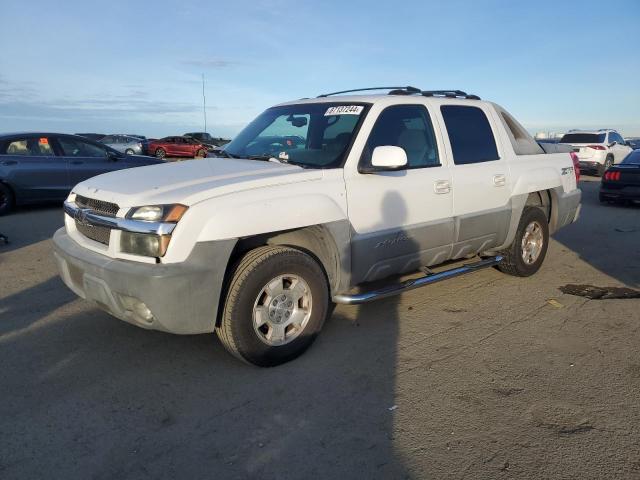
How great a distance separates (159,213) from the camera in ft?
10.2

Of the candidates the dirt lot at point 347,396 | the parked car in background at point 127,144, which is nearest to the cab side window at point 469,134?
the dirt lot at point 347,396

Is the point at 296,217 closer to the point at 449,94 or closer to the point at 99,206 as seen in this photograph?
the point at 99,206

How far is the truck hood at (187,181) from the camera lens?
3203 millimetres

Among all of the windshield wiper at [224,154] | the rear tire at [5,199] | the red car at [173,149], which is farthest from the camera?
the red car at [173,149]

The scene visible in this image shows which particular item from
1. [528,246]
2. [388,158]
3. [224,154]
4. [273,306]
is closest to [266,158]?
[224,154]

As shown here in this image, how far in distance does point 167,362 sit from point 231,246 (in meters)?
1.09

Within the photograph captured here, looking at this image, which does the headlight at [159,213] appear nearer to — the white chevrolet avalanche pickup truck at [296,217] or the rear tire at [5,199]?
the white chevrolet avalanche pickup truck at [296,217]

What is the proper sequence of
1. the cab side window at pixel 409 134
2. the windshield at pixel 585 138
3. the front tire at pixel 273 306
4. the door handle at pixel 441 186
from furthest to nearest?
the windshield at pixel 585 138, the door handle at pixel 441 186, the cab side window at pixel 409 134, the front tire at pixel 273 306

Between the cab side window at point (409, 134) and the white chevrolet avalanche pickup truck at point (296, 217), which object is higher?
the cab side window at point (409, 134)

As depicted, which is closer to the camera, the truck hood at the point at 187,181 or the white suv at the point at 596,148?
the truck hood at the point at 187,181

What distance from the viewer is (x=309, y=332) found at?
12.3 ft

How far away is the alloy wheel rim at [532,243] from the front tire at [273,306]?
9.69ft

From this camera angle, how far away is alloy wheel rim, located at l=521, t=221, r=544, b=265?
570 centimetres

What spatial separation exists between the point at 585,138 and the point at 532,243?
1694 cm
